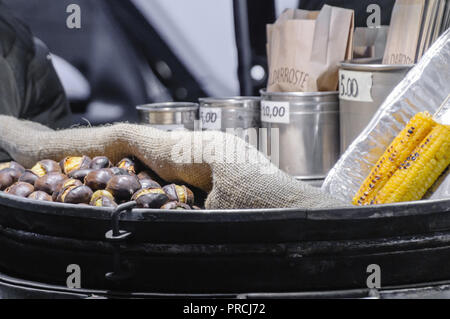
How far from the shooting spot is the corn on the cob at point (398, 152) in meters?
1.61

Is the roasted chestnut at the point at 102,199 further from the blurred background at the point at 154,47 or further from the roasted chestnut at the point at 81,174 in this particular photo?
the blurred background at the point at 154,47

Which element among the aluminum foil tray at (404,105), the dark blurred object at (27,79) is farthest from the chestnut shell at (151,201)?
the dark blurred object at (27,79)

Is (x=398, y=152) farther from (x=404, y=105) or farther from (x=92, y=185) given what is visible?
(x=92, y=185)

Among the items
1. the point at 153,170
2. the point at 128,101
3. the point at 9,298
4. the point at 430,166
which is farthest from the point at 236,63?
the point at 9,298

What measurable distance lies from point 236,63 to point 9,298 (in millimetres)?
1726

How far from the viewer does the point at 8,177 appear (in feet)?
5.49

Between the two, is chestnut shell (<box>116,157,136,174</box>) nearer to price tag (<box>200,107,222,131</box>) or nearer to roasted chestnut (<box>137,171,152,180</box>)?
roasted chestnut (<box>137,171,152,180</box>)

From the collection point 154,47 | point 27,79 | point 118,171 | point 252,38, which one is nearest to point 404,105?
point 118,171

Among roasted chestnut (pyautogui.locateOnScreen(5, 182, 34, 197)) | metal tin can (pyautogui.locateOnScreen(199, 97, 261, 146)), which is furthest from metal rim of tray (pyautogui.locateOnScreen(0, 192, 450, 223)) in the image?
metal tin can (pyautogui.locateOnScreen(199, 97, 261, 146))

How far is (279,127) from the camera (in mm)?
2223

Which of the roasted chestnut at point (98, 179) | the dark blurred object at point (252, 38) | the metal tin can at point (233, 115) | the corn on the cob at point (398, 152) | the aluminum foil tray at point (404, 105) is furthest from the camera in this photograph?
the dark blurred object at point (252, 38)

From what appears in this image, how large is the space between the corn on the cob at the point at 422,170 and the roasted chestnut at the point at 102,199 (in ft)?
2.18
